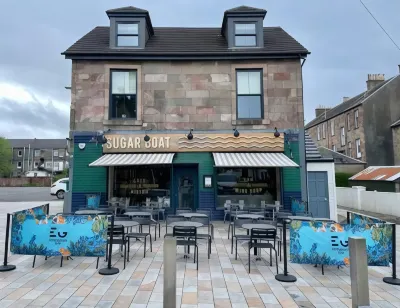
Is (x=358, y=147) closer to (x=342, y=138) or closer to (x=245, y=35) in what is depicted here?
(x=342, y=138)

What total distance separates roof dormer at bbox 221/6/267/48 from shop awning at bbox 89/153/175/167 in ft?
20.4

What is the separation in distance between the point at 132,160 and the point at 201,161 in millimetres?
3011

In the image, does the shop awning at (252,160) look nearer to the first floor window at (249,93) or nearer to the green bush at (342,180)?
the first floor window at (249,93)

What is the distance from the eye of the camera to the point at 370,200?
16531 mm

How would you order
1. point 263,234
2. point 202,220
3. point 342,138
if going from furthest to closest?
point 342,138
point 202,220
point 263,234

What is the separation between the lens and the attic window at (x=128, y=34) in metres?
13.6

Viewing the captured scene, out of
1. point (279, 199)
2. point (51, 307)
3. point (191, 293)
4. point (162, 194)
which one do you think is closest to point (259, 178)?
point (279, 199)

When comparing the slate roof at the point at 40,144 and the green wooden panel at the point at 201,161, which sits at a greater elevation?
the slate roof at the point at 40,144

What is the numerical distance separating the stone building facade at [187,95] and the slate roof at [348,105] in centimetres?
2127

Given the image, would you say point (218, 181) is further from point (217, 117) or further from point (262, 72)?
point (262, 72)

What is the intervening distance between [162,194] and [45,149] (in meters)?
71.1

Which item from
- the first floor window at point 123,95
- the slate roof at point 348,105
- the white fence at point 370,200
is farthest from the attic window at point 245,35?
the slate roof at point 348,105

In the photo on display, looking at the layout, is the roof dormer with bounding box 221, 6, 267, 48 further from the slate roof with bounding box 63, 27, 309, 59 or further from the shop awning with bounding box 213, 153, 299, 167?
the shop awning with bounding box 213, 153, 299, 167

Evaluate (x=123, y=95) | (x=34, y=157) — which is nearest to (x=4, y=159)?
(x=34, y=157)
